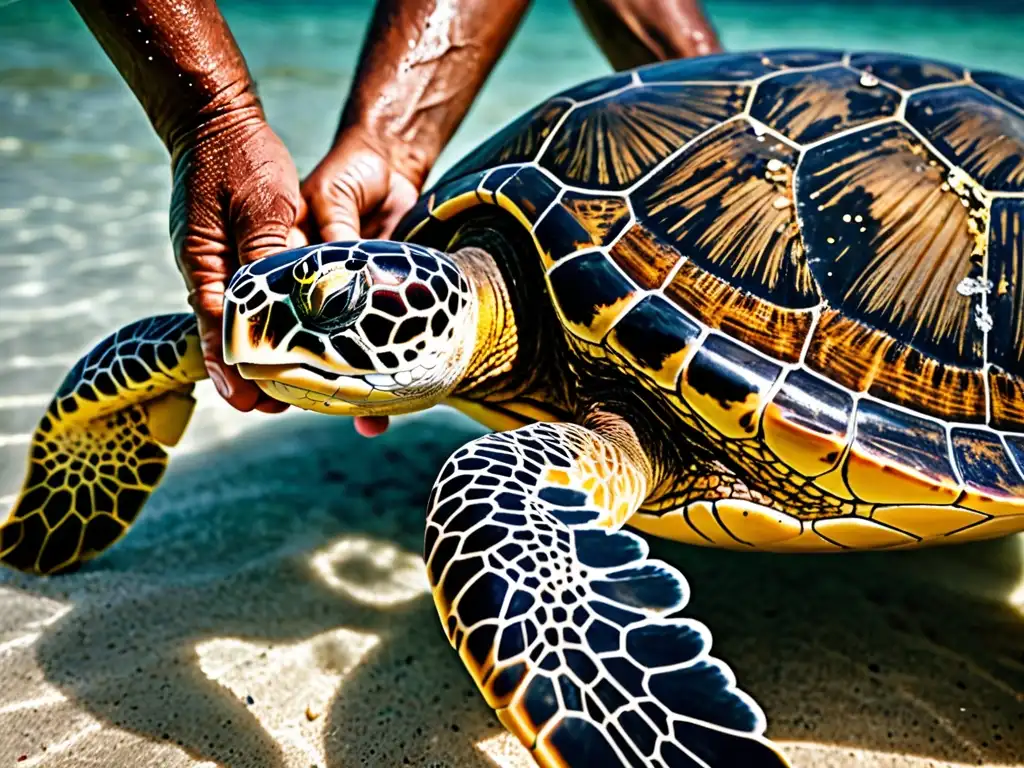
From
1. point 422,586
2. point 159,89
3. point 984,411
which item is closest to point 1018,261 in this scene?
point 984,411

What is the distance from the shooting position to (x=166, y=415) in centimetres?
189

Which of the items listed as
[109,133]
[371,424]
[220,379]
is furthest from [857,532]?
[109,133]

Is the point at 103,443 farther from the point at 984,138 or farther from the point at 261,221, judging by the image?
the point at 984,138

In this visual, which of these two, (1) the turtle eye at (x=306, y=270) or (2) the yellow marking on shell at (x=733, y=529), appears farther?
(2) the yellow marking on shell at (x=733, y=529)

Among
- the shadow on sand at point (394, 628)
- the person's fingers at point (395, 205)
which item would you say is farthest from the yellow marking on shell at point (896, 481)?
the person's fingers at point (395, 205)

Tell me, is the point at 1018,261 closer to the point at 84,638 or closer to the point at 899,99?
the point at 899,99

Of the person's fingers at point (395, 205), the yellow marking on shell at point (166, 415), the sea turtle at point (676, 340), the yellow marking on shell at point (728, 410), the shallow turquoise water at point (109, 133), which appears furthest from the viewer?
the shallow turquoise water at point (109, 133)

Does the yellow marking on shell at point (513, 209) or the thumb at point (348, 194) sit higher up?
the yellow marking on shell at point (513, 209)

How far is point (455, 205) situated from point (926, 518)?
114 centimetres

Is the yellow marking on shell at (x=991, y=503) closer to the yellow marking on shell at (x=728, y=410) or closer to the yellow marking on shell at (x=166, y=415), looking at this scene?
the yellow marking on shell at (x=728, y=410)

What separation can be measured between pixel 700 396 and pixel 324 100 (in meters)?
5.56

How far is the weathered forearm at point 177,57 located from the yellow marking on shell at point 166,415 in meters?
0.58

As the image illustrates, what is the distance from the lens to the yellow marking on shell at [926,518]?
1394mm

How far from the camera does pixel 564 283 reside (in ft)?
4.93
